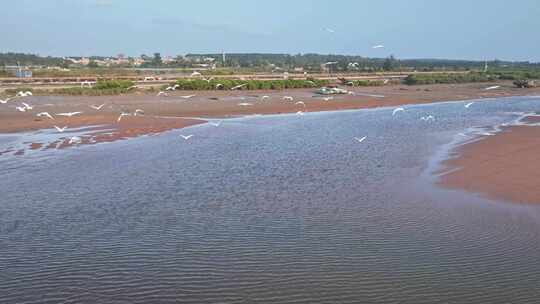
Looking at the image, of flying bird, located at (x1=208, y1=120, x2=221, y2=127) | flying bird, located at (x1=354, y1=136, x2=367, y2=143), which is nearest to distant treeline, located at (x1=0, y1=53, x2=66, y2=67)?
flying bird, located at (x1=208, y1=120, x2=221, y2=127)

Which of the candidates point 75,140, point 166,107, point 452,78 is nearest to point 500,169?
point 75,140

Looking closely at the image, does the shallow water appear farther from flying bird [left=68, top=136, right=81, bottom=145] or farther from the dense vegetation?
the dense vegetation

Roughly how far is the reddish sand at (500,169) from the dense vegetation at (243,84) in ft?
104

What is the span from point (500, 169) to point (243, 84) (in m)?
38.1

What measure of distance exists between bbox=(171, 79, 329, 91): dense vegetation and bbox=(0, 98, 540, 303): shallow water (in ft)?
103

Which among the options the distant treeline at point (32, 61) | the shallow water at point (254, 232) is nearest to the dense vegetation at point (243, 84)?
the shallow water at point (254, 232)

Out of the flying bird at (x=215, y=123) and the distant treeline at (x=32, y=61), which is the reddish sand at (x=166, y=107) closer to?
the flying bird at (x=215, y=123)

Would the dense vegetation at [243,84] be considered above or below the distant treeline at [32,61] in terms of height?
below

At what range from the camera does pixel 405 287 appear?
7348 mm

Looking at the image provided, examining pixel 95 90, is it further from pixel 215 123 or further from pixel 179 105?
pixel 215 123

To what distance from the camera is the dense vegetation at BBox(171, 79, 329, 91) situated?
162 feet

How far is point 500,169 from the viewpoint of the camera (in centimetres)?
1495

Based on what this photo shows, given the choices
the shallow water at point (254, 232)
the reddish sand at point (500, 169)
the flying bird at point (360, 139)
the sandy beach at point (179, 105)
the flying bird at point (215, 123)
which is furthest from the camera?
the flying bird at point (215, 123)

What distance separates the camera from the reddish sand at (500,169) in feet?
40.7
